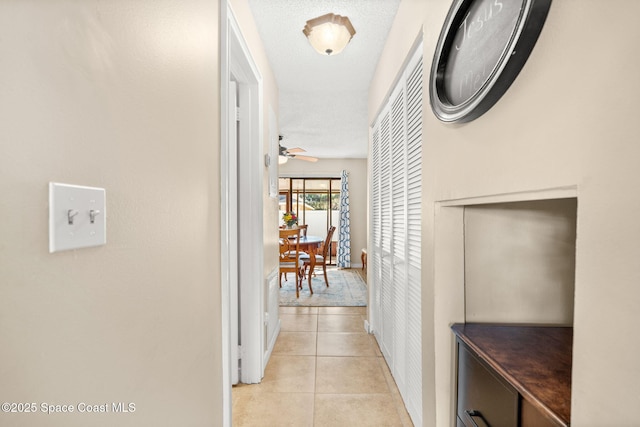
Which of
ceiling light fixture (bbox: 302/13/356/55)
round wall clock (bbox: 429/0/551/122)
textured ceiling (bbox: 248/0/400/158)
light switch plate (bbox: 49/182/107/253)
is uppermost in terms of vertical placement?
textured ceiling (bbox: 248/0/400/158)

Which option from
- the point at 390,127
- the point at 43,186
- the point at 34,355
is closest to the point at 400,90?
the point at 390,127

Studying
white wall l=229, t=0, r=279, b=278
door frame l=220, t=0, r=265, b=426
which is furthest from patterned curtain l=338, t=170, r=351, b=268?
door frame l=220, t=0, r=265, b=426

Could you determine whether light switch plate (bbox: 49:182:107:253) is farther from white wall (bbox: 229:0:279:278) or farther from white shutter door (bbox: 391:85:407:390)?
white shutter door (bbox: 391:85:407:390)

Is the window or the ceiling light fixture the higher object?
the ceiling light fixture

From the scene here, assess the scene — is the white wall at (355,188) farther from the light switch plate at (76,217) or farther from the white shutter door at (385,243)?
the light switch plate at (76,217)

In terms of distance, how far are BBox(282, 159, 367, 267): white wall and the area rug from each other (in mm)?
1200

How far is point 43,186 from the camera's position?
1.58 ft

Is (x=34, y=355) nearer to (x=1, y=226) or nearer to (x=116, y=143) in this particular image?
(x=1, y=226)

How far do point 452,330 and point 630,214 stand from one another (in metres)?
0.81

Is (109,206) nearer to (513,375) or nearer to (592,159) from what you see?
(592,159)

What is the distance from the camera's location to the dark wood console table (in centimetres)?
70

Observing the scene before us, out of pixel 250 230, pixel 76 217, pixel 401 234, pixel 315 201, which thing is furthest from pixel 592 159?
pixel 315 201

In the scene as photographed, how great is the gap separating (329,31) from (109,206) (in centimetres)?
172

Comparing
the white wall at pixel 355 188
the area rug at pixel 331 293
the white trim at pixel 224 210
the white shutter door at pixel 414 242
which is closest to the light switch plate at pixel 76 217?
the white trim at pixel 224 210
